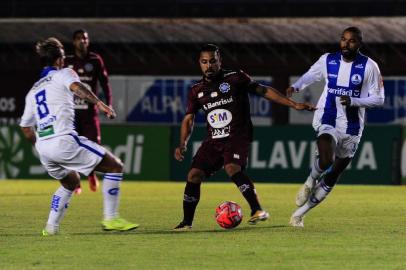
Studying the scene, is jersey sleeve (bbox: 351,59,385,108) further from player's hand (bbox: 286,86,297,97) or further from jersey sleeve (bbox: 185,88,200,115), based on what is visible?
jersey sleeve (bbox: 185,88,200,115)

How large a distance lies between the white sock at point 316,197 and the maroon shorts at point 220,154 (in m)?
0.72

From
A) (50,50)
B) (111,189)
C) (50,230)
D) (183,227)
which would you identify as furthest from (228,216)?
(50,50)

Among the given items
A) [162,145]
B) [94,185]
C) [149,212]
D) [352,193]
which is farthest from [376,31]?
[149,212]

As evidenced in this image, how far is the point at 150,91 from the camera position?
1029 inches

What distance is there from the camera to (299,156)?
2145 centimetres

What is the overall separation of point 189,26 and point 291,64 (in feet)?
8.93

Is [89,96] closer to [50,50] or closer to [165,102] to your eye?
[50,50]

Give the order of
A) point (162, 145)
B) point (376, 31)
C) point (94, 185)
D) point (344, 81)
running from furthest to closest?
point (376, 31), point (162, 145), point (94, 185), point (344, 81)

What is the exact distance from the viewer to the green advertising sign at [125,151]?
22094 mm

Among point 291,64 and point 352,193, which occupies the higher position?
point 291,64

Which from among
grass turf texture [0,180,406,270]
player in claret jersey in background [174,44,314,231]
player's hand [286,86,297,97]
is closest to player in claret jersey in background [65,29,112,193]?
grass turf texture [0,180,406,270]

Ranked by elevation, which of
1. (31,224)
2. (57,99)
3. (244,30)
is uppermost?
(244,30)

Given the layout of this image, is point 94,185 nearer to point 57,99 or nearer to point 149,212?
point 149,212

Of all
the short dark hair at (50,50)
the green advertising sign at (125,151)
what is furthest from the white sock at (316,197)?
the green advertising sign at (125,151)
